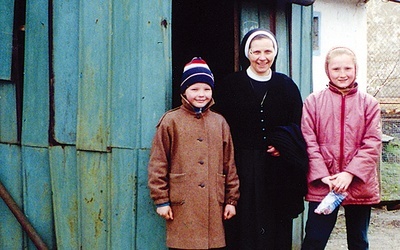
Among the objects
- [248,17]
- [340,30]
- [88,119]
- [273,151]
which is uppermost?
[340,30]

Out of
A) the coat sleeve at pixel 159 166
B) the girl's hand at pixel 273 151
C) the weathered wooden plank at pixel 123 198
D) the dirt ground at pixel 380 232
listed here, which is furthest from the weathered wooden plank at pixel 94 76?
the dirt ground at pixel 380 232

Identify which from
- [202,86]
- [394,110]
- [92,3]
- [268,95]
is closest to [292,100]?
[268,95]

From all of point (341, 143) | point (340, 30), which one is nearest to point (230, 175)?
point (341, 143)

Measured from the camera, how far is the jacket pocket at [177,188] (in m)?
2.95

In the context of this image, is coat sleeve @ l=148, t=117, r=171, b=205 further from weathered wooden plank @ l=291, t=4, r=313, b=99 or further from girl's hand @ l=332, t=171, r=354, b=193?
weathered wooden plank @ l=291, t=4, r=313, b=99

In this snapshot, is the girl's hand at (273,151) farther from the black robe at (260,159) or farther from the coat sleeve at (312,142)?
the coat sleeve at (312,142)

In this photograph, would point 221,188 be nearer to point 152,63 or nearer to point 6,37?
point 152,63

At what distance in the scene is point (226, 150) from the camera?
10.2 feet

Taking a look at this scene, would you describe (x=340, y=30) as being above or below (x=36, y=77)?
above

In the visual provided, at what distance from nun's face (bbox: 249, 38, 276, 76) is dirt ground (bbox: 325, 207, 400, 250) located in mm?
2861

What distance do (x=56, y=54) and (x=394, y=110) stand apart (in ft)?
36.1

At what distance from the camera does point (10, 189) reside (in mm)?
3912

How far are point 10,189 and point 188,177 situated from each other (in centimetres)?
171

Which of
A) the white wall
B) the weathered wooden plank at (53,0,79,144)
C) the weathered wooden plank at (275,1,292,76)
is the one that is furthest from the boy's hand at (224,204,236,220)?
the white wall
